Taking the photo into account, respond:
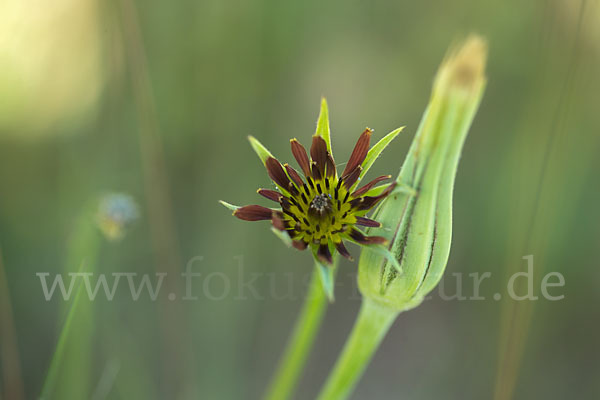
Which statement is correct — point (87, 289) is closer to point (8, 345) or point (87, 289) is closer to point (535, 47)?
point (8, 345)

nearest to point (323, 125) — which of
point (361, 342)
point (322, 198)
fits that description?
point (322, 198)

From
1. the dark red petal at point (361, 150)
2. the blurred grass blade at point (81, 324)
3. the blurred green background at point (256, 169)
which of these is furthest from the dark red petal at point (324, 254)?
the blurred green background at point (256, 169)

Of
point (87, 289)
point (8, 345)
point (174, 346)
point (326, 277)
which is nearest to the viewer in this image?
point (326, 277)

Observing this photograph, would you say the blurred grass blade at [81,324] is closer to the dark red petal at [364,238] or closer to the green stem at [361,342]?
the green stem at [361,342]

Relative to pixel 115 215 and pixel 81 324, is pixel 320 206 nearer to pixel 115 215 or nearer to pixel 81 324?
pixel 115 215

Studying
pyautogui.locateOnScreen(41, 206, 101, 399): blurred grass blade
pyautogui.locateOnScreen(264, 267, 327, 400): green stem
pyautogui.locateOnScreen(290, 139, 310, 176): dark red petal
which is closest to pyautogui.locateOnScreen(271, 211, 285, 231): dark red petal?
pyautogui.locateOnScreen(290, 139, 310, 176): dark red petal

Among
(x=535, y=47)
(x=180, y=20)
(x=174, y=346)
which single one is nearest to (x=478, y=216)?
(x=535, y=47)

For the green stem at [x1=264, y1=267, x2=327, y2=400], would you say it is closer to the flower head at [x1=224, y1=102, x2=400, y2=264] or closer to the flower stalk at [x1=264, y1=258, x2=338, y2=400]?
the flower stalk at [x1=264, y1=258, x2=338, y2=400]
